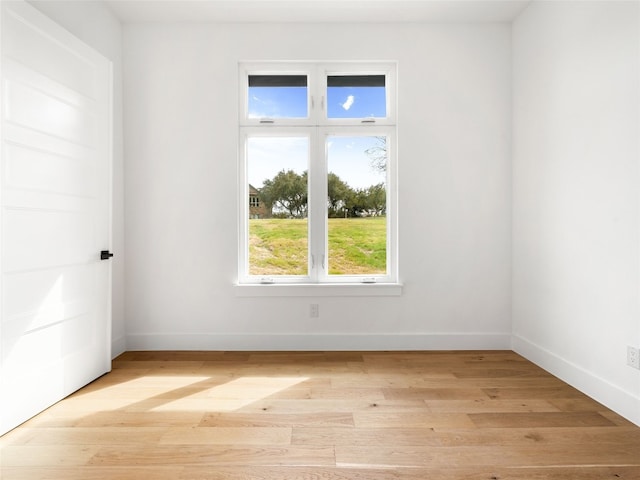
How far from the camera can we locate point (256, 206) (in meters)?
3.49

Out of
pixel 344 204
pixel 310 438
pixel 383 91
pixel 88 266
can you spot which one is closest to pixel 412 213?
pixel 344 204

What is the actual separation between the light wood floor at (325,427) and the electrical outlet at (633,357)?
1.04ft

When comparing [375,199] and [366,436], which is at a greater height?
[375,199]

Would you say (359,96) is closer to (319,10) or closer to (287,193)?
(319,10)

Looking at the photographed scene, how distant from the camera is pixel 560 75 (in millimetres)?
2748

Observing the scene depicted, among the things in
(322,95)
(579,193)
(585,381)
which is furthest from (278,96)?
(585,381)

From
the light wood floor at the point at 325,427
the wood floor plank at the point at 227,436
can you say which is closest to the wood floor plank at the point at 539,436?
the light wood floor at the point at 325,427

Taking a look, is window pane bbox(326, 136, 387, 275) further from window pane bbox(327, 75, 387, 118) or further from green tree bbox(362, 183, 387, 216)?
window pane bbox(327, 75, 387, 118)

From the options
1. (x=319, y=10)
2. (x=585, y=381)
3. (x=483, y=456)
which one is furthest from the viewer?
(x=319, y=10)

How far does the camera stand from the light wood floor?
171cm

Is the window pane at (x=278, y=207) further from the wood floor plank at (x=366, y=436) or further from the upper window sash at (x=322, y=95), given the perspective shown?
the wood floor plank at (x=366, y=436)

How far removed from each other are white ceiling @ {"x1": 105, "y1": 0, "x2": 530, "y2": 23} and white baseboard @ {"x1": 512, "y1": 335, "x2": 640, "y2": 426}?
270 centimetres

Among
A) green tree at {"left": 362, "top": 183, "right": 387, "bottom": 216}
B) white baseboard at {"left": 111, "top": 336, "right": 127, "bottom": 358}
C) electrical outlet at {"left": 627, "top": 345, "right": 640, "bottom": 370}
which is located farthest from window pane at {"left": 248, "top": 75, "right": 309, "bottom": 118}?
electrical outlet at {"left": 627, "top": 345, "right": 640, "bottom": 370}

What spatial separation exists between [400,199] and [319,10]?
5.49 ft
